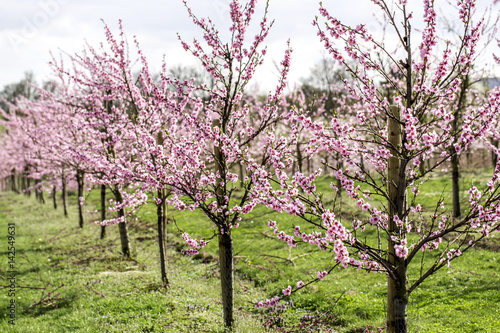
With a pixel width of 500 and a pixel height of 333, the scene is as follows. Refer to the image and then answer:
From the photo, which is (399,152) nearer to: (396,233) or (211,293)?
(396,233)

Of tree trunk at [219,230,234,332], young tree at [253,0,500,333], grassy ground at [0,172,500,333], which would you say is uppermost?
young tree at [253,0,500,333]

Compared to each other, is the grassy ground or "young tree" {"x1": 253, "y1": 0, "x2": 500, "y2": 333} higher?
"young tree" {"x1": 253, "y1": 0, "x2": 500, "y2": 333}

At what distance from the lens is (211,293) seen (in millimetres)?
10109

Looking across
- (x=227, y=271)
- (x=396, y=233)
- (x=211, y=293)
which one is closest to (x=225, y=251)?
(x=227, y=271)

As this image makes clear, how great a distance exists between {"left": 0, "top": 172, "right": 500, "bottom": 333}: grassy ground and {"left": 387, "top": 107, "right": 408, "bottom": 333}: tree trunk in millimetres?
2195

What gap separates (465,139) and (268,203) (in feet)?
8.87

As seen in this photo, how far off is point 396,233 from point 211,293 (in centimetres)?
655

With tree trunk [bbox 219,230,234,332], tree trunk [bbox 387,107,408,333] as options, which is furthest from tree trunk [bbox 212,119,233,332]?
tree trunk [bbox 387,107,408,333]

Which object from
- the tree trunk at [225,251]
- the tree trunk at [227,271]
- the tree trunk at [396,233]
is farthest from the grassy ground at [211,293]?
the tree trunk at [396,233]

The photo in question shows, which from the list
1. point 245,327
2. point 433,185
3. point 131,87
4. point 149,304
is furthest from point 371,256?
point 433,185

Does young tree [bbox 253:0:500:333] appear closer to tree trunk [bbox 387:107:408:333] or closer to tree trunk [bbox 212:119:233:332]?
tree trunk [bbox 387:107:408:333]

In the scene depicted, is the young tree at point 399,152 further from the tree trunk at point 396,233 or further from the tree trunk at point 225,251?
the tree trunk at point 225,251

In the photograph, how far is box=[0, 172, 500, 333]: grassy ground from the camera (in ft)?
26.3

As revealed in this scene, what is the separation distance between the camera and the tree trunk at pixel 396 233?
16.5 feet
